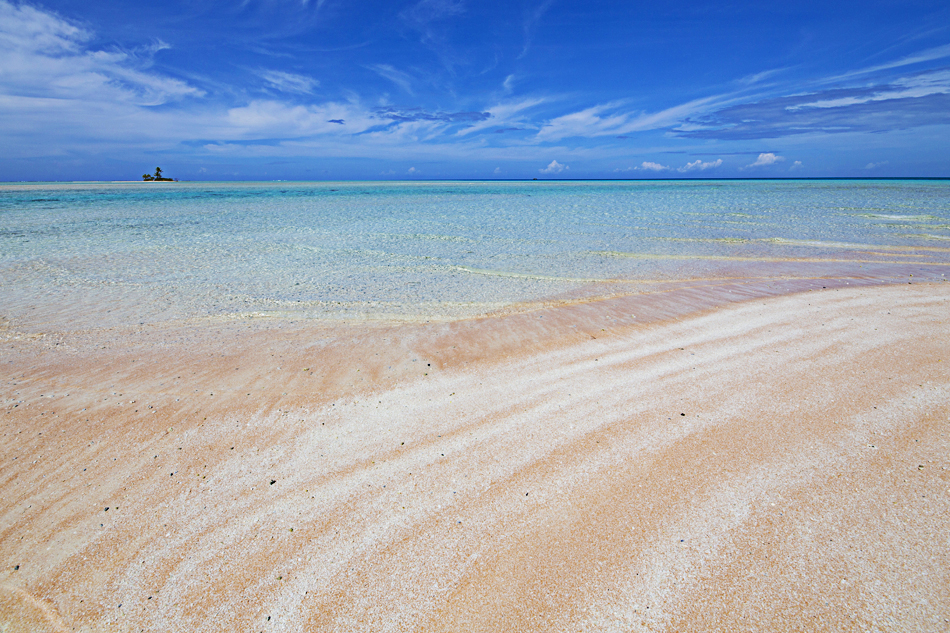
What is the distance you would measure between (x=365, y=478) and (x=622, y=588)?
1.88 m

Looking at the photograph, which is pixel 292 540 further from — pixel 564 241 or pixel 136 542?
pixel 564 241

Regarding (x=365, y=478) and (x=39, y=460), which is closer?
(x=365, y=478)

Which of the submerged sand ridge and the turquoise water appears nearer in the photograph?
the submerged sand ridge

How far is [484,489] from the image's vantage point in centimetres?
316

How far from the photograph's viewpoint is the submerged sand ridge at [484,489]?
92.7 inches

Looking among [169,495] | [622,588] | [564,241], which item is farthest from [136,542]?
[564,241]

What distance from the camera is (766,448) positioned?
3.50m

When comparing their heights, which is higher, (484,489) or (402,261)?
(402,261)

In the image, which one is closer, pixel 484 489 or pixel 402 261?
pixel 484 489

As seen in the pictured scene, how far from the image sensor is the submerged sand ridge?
2354mm

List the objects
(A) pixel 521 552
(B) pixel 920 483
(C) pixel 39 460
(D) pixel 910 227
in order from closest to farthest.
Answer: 1. (A) pixel 521 552
2. (B) pixel 920 483
3. (C) pixel 39 460
4. (D) pixel 910 227

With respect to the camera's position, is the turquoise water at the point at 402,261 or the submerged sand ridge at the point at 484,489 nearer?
the submerged sand ridge at the point at 484,489

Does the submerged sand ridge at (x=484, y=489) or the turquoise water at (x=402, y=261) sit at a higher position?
the turquoise water at (x=402, y=261)

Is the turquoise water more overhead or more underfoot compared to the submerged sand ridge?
more overhead
